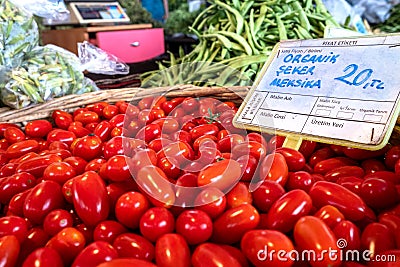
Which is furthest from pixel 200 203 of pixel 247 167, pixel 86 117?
pixel 86 117

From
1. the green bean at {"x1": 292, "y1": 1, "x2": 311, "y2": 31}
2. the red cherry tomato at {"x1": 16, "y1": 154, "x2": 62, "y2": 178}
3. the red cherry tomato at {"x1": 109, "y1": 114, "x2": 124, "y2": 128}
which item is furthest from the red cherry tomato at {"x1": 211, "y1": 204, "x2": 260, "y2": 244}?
the green bean at {"x1": 292, "y1": 1, "x2": 311, "y2": 31}

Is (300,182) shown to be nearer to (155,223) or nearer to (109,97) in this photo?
(155,223)

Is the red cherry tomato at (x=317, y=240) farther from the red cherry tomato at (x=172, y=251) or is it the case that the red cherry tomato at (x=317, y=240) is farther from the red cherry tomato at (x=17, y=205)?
the red cherry tomato at (x=17, y=205)

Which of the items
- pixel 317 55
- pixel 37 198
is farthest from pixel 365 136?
pixel 37 198

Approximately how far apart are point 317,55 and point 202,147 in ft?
2.04

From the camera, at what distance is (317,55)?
146 centimetres

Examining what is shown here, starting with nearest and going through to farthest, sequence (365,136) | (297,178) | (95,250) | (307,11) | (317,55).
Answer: (95,250) < (297,178) < (365,136) < (317,55) < (307,11)

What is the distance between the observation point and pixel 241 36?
8.34 feet

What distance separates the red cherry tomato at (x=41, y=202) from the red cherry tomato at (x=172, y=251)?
34 cm

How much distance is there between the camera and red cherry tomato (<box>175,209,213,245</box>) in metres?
0.86

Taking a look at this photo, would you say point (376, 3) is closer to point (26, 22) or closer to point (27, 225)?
point (26, 22)

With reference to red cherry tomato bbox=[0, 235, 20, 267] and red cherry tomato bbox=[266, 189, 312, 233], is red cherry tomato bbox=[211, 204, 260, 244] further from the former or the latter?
red cherry tomato bbox=[0, 235, 20, 267]

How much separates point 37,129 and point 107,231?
1001 mm

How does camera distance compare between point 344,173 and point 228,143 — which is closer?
point 344,173
